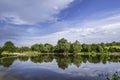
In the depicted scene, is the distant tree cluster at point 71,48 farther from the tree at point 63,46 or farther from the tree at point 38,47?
the tree at point 38,47

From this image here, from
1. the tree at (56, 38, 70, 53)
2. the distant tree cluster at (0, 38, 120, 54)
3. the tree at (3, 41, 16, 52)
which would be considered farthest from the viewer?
the tree at (56, 38, 70, 53)

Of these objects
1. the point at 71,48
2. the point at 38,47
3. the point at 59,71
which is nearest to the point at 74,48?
the point at 71,48

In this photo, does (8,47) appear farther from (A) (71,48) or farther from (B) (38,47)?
(A) (71,48)

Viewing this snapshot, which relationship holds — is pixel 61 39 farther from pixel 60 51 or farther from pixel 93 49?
pixel 93 49

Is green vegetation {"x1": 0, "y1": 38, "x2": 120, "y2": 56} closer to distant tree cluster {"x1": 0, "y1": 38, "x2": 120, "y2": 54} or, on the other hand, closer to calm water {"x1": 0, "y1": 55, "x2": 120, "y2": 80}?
distant tree cluster {"x1": 0, "y1": 38, "x2": 120, "y2": 54}

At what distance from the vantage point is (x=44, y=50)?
181250mm

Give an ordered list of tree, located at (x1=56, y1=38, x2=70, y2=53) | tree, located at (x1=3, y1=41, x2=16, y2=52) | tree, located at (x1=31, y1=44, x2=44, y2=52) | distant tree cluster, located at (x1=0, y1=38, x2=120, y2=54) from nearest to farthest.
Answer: tree, located at (x1=3, y1=41, x2=16, y2=52)
distant tree cluster, located at (x1=0, y1=38, x2=120, y2=54)
tree, located at (x1=56, y1=38, x2=70, y2=53)
tree, located at (x1=31, y1=44, x2=44, y2=52)

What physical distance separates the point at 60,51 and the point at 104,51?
146 feet

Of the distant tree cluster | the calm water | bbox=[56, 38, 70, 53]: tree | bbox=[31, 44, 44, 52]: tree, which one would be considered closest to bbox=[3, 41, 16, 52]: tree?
the distant tree cluster

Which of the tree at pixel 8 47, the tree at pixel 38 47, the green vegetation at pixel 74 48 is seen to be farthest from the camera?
the tree at pixel 38 47

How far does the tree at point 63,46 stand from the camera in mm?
155500

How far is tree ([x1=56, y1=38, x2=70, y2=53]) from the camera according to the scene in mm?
155500

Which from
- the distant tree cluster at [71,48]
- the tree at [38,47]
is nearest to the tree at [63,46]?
the distant tree cluster at [71,48]

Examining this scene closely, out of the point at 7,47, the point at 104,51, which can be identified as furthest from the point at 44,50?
the point at 104,51
